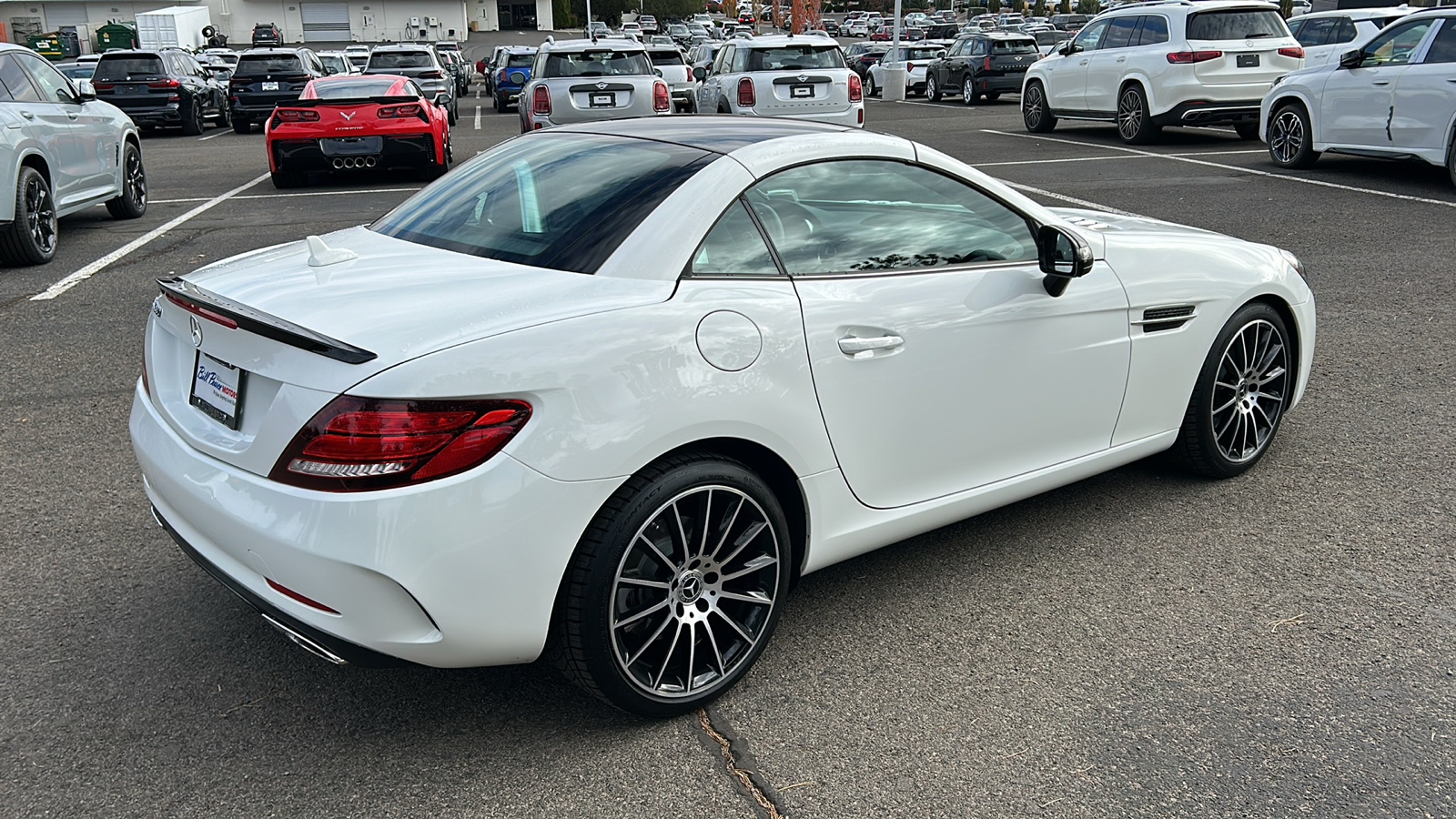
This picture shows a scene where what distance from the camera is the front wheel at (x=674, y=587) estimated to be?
280cm

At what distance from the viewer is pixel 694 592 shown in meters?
3.06

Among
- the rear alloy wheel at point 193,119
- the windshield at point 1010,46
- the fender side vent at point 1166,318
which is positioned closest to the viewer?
the fender side vent at point 1166,318

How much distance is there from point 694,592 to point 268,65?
2339 centimetres

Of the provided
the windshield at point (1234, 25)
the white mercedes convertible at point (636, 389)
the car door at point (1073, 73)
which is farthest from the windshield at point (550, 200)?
the car door at point (1073, 73)

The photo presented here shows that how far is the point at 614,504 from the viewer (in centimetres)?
279

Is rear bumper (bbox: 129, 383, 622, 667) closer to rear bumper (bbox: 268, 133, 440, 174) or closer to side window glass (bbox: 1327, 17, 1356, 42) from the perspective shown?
rear bumper (bbox: 268, 133, 440, 174)

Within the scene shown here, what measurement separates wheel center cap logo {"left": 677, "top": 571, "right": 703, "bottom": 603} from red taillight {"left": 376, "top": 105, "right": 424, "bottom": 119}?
11501 millimetres

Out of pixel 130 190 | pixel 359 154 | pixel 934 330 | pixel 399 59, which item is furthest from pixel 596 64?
pixel 934 330

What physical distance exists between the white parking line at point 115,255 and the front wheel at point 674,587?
669cm

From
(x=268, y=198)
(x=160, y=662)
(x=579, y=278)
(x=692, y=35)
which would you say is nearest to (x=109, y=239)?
(x=268, y=198)

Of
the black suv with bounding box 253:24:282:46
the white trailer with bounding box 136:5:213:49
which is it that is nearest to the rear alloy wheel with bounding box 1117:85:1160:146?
the black suv with bounding box 253:24:282:46

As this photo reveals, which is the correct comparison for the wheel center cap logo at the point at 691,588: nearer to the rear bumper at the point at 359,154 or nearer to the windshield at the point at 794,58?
the rear bumper at the point at 359,154

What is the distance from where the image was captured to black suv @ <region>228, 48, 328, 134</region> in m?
22.6

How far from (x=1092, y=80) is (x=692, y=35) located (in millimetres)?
52656
